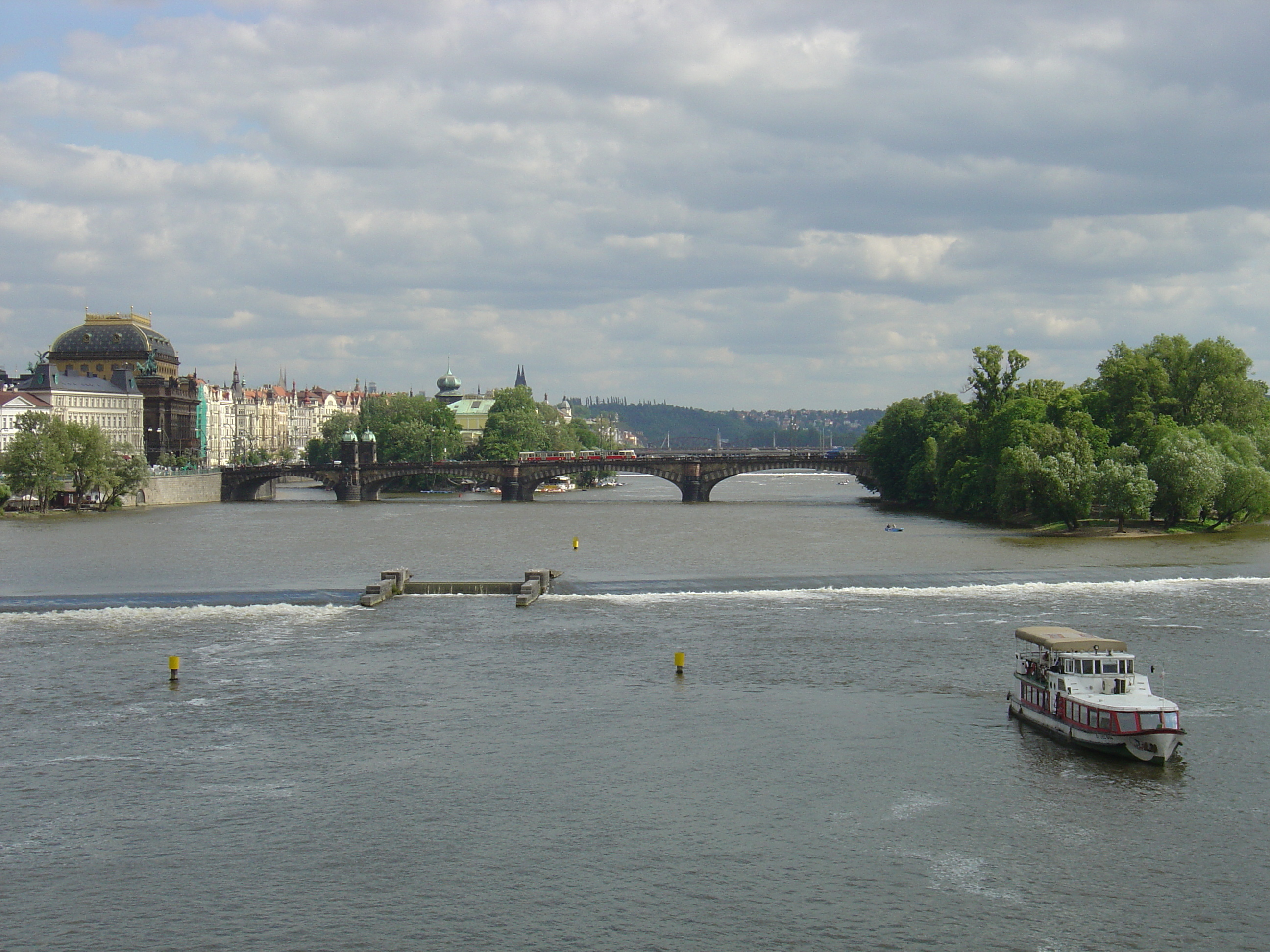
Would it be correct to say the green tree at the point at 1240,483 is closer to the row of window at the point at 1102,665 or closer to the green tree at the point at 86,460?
the row of window at the point at 1102,665

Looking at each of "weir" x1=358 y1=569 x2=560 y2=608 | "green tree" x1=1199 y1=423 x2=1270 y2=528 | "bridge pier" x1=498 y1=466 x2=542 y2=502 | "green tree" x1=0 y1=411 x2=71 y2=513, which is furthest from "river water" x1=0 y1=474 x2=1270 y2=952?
"bridge pier" x1=498 y1=466 x2=542 y2=502

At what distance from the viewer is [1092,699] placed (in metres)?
40.4

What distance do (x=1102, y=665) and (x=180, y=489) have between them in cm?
14257

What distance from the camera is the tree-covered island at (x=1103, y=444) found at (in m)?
104

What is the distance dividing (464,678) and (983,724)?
18.9 meters

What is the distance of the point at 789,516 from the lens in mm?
136250

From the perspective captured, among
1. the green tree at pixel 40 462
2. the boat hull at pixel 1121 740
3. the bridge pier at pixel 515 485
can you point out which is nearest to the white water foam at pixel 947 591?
the boat hull at pixel 1121 740

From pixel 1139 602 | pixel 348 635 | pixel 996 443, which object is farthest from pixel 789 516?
pixel 348 635

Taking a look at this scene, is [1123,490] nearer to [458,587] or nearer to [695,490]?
[458,587]

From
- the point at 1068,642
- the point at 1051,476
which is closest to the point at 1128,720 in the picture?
the point at 1068,642

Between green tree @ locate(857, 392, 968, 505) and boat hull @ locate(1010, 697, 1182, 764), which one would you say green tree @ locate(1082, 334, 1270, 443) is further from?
boat hull @ locate(1010, 697, 1182, 764)

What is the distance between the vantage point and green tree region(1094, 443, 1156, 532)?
10225cm

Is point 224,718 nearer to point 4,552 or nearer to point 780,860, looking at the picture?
point 780,860

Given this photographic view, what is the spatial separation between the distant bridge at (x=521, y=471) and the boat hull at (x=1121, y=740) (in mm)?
128702
